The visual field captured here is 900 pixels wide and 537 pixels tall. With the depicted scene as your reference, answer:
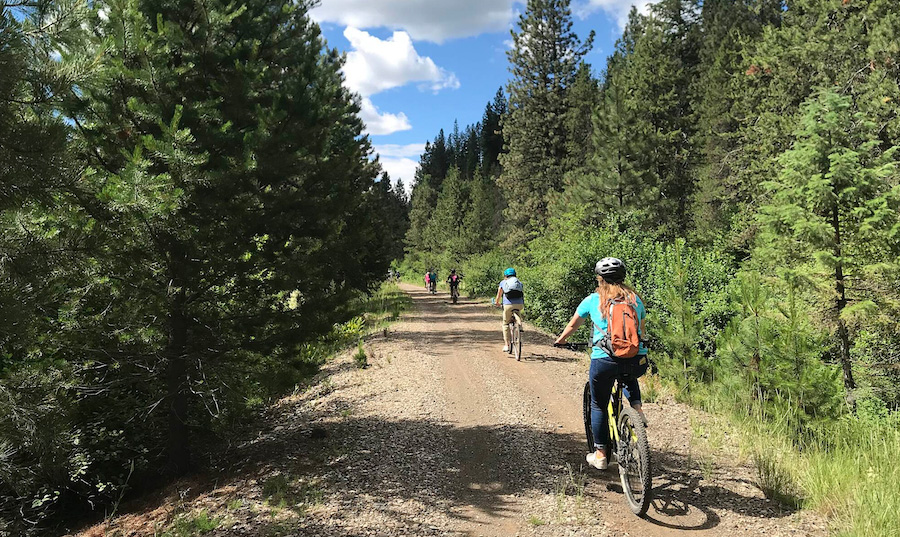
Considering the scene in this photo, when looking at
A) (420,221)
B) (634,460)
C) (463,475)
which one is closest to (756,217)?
(634,460)

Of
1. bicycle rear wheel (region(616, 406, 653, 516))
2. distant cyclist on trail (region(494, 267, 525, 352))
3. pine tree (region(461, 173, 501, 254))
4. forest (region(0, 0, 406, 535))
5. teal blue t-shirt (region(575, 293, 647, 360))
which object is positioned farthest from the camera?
pine tree (region(461, 173, 501, 254))

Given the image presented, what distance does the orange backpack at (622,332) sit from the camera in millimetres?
4070

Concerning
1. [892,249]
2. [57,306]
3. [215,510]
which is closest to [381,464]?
[215,510]

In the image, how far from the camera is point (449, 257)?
49.3m

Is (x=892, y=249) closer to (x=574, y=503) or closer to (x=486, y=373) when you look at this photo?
(x=574, y=503)

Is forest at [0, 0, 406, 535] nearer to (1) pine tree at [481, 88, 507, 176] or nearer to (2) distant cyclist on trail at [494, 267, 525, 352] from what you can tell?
(2) distant cyclist on trail at [494, 267, 525, 352]

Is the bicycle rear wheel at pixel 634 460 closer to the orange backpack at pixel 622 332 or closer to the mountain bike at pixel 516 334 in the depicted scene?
the orange backpack at pixel 622 332

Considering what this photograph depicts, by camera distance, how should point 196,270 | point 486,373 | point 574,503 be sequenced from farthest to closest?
point 486,373
point 196,270
point 574,503

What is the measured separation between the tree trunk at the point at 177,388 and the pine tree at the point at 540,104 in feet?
78.3

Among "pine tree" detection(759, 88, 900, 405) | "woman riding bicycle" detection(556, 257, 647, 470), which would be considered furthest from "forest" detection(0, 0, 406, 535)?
"pine tree" detection(759, 88, 900, 405)

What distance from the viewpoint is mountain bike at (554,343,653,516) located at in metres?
3.98

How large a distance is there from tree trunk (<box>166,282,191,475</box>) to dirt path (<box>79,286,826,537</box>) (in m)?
0.65

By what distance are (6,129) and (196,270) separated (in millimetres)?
2305

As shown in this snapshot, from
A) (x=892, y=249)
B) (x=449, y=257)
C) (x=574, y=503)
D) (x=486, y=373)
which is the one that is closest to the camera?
(x=574, y=503)
